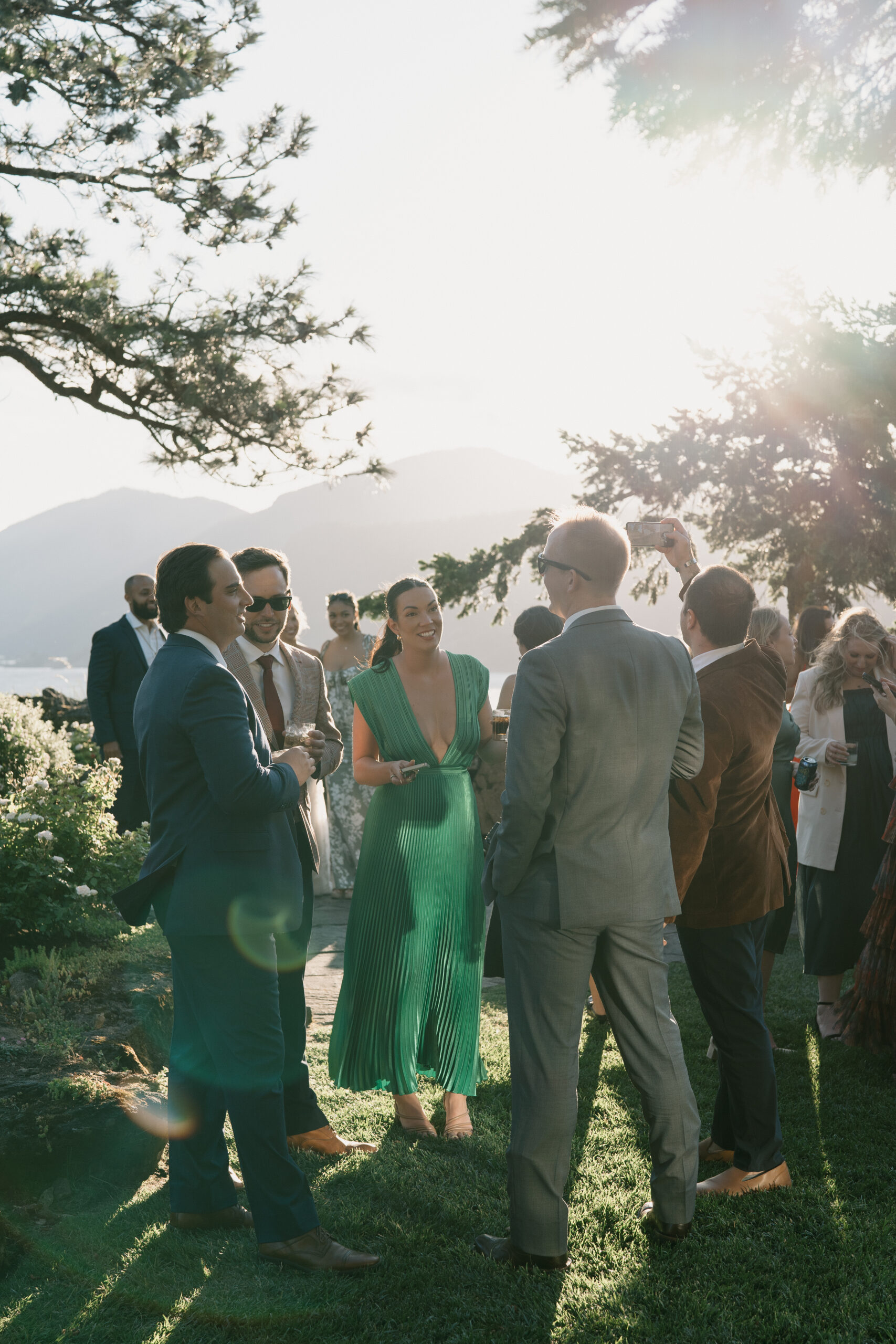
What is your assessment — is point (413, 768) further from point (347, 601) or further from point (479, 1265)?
point (347, 601)

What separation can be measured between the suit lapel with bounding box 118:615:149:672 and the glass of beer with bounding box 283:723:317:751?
14.3 feet

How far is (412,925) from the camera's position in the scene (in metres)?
3.84

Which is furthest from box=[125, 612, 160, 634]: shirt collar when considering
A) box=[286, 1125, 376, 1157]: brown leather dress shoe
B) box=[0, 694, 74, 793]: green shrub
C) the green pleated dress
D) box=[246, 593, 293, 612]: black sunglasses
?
box=[286, 1125, 376, 1157]: brown leather dress shoe

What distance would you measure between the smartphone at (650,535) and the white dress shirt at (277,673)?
4.76 feet

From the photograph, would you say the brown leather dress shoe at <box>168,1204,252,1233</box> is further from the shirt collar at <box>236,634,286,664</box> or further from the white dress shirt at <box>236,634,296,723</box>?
the shirt collar at <box>236,634,286,664</box>

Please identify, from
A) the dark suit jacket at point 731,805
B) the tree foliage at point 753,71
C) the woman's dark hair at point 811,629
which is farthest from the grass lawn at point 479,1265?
the tree foliage at point 753,71

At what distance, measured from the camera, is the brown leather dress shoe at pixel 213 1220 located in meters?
3.08

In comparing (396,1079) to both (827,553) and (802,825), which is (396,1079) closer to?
(802,825)

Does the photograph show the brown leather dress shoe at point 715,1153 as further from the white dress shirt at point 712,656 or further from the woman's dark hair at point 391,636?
the woman's dark hair at point 391,636

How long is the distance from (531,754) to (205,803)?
91 cm

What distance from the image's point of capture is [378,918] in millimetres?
3877

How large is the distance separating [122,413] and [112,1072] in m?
7.12

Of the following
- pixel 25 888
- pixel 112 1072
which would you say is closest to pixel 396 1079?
pixel 112 1072

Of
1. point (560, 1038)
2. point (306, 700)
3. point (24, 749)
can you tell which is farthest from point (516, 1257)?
point (24, 749)
